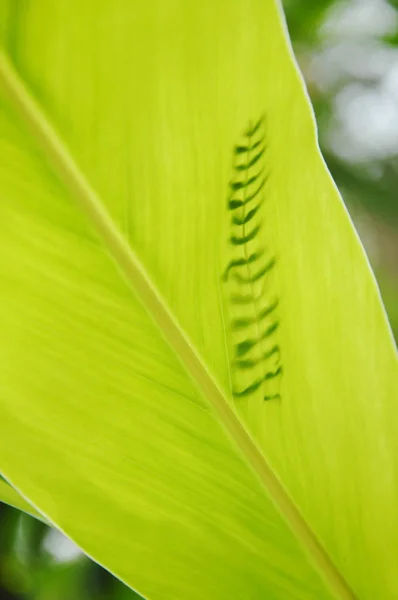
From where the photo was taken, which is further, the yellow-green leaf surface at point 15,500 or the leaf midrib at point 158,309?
the yellow-green leaf surface at point 15,500

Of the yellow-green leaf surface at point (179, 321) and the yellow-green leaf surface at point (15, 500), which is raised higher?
the yellow-green leaf surface at point (179, 321)

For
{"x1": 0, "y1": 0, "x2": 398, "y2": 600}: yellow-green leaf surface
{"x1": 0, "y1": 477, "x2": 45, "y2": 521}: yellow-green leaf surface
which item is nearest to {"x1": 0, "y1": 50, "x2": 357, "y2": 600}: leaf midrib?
{"x1": 0, "y1": 0, "x2": 398, "y2": 600}: yellow-green leaf surface

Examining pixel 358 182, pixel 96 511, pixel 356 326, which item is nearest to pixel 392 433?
pixel 356 326

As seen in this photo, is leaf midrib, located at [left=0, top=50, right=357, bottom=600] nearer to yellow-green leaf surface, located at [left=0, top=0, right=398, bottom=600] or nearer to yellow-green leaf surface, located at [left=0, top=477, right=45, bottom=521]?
yellow-green leaf surface, located at [left=0, top=0, right=398, bottom=600]

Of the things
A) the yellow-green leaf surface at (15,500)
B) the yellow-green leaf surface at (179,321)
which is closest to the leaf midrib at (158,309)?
the yellow-green leaf surface at (179,321)

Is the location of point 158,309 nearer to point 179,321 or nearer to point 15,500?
point 179,321

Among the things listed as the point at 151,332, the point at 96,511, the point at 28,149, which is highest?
the point at 28,149

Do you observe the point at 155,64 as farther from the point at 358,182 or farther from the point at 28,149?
the point at 358,182

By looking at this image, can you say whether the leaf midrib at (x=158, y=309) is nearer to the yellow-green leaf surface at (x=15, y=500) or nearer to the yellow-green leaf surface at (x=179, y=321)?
the yellow-green leaf surface at (x=179, y=321)
